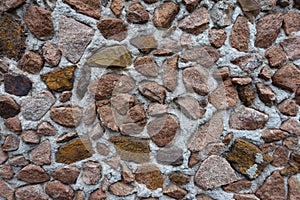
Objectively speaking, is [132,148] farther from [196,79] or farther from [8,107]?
[8,107]

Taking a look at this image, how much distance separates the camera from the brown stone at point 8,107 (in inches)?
55.1

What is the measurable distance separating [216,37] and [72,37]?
62 cm

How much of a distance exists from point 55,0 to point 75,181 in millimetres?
811

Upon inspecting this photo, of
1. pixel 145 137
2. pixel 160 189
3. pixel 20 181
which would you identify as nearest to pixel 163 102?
pixel 145 137

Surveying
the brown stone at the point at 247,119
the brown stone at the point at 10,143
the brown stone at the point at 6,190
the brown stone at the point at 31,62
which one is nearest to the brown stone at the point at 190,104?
the brown stone at the point at 247,119

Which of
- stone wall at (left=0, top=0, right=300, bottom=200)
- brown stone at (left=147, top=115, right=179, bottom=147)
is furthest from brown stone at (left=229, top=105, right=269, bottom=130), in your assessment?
brown stone at (left=147, top=115, right=179, bottom=147)

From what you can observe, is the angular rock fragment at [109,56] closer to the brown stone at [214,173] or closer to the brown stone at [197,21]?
the brown stone at [197,21]

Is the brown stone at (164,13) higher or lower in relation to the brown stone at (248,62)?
higher

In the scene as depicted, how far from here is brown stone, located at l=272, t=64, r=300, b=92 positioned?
140cm

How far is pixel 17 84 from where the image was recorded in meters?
1.40

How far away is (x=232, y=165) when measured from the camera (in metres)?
1.46

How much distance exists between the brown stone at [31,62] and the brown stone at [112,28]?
30cm

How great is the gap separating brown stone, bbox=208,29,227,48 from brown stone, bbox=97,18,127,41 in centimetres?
37

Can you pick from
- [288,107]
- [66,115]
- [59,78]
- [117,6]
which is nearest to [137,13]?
[117,6]
